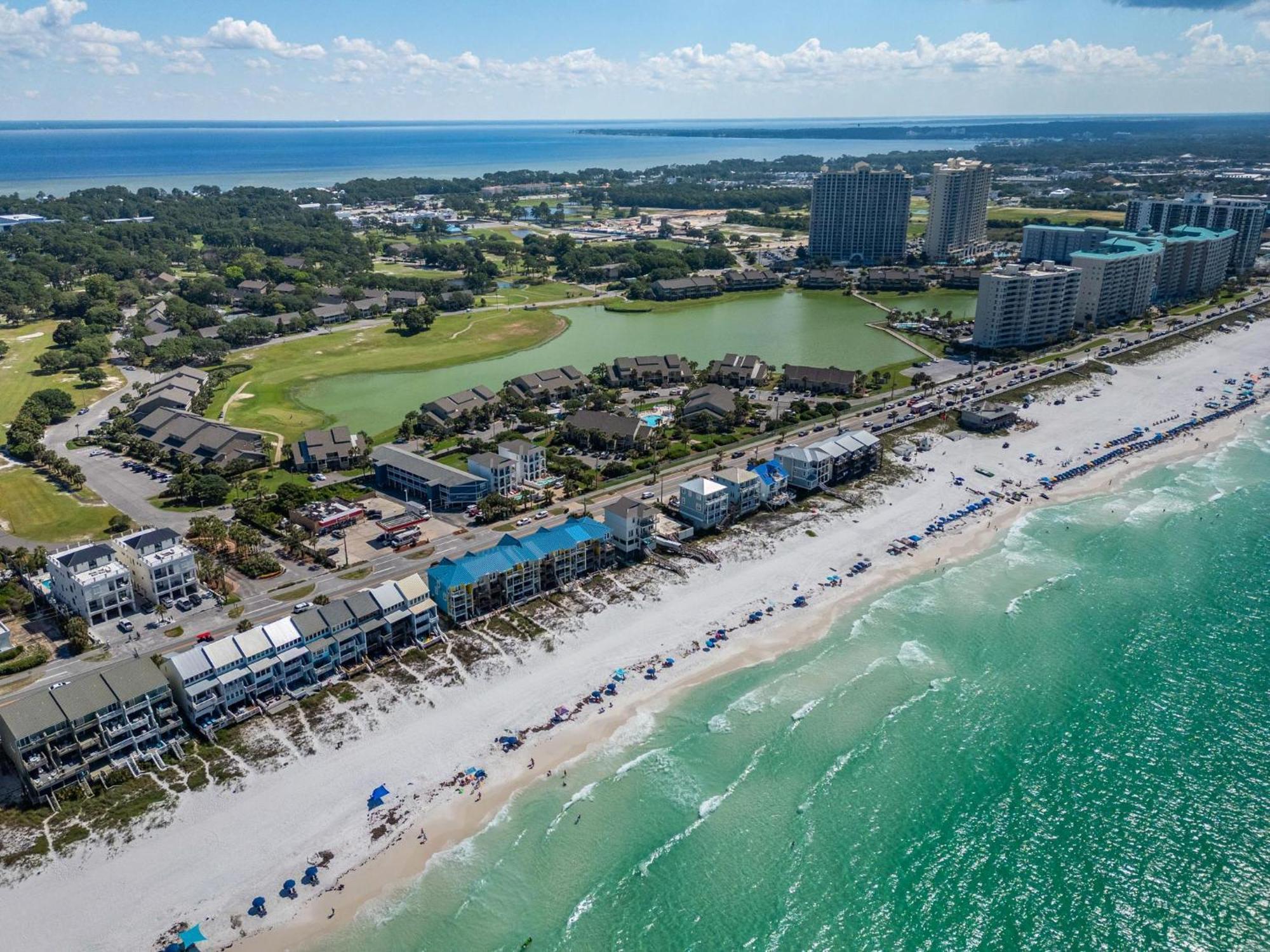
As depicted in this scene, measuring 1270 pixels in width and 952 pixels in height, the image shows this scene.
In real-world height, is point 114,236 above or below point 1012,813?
above

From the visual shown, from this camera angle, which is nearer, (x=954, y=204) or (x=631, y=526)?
(x=631, y=526)

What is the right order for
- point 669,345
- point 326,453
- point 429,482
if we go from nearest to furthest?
point 429,482
point 326,453
point 669,345

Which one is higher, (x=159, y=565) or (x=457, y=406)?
(x=457, y=406)

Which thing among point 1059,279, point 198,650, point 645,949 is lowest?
point 645,949

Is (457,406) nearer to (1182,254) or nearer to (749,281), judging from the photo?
(749,281)

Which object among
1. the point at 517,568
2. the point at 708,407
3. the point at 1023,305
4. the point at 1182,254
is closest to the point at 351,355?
the point at 708,407

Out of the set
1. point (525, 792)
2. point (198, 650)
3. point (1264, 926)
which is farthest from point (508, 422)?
point (1264, 926)

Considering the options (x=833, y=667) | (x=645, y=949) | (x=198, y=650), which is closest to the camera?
(x=645, y=949)

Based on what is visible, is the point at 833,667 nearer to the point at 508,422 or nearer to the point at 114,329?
the point at 508,422
